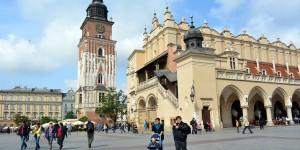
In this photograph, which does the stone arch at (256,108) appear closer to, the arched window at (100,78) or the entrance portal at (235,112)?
the entrance portal at (235,112)

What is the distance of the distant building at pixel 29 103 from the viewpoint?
89.1 metres

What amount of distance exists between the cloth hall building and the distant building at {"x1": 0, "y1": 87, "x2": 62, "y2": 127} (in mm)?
60462

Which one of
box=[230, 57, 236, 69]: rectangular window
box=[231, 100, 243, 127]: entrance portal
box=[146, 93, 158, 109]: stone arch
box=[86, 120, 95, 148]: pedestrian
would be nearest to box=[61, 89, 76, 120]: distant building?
box=[146, 93, 158, 109]: stone arch

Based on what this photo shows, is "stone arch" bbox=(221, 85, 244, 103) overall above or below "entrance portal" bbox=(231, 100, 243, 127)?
above

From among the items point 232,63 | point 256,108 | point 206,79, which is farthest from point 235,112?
point 206,79

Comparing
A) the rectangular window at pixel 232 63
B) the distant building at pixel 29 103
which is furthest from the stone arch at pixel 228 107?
the distant building at pixel 29 103

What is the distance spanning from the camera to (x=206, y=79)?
2577 cm

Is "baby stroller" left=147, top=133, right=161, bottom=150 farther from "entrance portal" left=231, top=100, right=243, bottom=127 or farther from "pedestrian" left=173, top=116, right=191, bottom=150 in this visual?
"entrance portal" left=231, top=100, right=243, bottom=127

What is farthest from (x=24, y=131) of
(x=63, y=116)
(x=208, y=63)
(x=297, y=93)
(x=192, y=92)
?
(x=63, y=116)

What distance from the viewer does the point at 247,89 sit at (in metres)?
28.7

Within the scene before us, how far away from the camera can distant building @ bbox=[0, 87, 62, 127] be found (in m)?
89.1

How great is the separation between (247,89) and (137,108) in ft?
51.1

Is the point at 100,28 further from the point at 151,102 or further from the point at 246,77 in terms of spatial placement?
the point at 246,77

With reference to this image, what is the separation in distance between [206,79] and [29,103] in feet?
270
